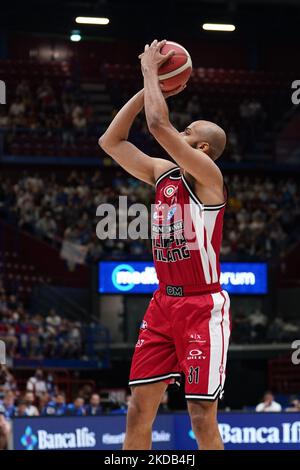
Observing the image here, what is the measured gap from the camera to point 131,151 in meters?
6.43

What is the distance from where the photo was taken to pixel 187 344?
→ 19.6ft

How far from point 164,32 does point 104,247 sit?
8248mm

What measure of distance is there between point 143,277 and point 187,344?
18560 mm

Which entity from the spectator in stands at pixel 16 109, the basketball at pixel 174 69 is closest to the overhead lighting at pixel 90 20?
the spectator in stands at pixel 16 109

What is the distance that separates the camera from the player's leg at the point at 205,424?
5.77m

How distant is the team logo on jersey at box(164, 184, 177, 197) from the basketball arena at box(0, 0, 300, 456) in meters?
7.95

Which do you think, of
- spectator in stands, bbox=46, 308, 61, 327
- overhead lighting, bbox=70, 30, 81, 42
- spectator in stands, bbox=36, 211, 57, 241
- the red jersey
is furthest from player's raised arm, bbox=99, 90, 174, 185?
overhead lighting, bbox=70, 30, 81, 42

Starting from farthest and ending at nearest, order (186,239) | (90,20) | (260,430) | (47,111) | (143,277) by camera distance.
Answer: (47,111) < (90,20) < (143,277) < (260,430) < (186,239)

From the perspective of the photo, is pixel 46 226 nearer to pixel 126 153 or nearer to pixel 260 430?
pixel 260 430

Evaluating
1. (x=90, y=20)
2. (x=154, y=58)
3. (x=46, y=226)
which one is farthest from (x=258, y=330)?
(x=154, y=58)

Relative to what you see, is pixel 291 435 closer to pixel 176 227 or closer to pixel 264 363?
pixel 176 227

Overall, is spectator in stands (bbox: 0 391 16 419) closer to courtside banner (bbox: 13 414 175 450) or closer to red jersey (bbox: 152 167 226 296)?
courtside banner (bbox: 13 414 175 450)
